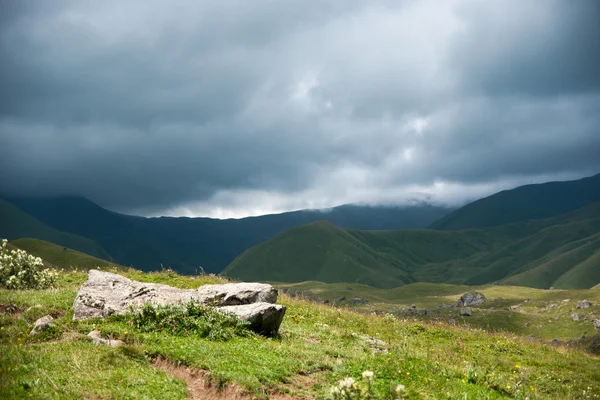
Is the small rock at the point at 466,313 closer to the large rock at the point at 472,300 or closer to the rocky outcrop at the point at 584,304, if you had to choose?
the rocky outcrop at the point at 584,304

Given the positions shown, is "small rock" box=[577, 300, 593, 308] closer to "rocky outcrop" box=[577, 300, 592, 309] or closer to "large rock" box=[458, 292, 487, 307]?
"rocky outcrop" box=[577, 300, 592, 309]

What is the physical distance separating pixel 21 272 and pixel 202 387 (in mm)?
18943

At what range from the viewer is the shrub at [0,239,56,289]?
2542 centimetres

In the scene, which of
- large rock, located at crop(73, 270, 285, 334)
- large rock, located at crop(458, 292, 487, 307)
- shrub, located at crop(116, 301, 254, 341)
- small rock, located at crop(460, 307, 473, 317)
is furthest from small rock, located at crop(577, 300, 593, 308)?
shrub, located at crop(116, 301, 254, 341)

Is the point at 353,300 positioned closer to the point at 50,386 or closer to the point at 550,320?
the point at 550,320

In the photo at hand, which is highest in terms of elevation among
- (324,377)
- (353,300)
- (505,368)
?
(324,377)

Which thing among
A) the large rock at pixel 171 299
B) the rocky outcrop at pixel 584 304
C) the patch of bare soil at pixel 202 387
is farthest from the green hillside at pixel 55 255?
the rocky outcrop at pixel 584 304

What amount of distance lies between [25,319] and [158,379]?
27.3 feet

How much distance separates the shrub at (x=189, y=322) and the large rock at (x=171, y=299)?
47cm

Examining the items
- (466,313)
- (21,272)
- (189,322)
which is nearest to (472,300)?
(466,313)

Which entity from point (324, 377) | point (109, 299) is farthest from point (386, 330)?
point (109, 299)

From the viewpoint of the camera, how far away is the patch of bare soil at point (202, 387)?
11.2m

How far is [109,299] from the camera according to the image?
59.8 feet

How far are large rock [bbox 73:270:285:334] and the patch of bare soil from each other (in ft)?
13.7
